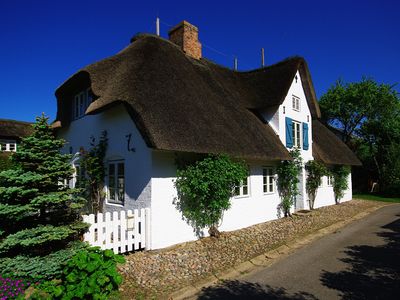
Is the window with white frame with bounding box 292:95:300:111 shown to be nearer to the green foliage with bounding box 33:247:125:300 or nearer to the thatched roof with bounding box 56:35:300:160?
the thatched roof with bounding box 56:35:300:160

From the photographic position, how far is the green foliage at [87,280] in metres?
4.63

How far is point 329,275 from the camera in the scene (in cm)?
612

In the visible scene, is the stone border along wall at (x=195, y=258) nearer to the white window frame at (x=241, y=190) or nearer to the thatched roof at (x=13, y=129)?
the white window frame at (x=241, y=190)

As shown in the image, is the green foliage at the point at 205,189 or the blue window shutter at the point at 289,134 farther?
the blue window shutter at the point at 289,134

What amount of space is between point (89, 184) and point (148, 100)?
4237 millimetres

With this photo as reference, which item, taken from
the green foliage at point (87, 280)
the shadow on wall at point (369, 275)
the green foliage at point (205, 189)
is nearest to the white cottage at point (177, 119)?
the green foliage at point (205, 189)

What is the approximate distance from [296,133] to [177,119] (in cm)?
876

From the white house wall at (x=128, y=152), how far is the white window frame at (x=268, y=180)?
238 inches

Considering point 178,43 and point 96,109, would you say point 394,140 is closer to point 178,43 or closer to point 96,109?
point 178,43

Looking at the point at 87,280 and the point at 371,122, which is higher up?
the point at 371,122

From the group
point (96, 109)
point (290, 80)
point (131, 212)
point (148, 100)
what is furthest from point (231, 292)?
point (290, 80)

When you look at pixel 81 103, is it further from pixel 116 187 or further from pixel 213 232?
pixel 213 232

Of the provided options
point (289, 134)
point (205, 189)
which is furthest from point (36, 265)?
point (289, 134)

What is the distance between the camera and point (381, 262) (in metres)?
7.07
